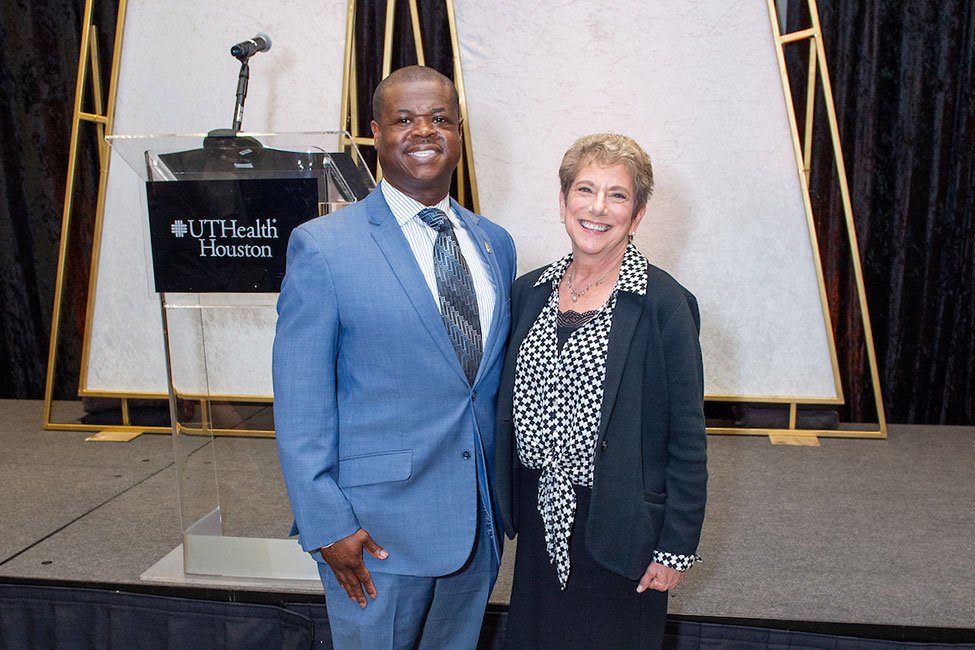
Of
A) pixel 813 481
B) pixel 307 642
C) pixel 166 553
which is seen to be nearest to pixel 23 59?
pixel 166 553

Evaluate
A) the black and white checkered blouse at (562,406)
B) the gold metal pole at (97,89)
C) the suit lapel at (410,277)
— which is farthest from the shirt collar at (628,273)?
the gold metal pole at (97,89)

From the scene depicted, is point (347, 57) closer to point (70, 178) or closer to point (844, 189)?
point (70, 178)

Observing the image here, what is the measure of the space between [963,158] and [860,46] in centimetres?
73

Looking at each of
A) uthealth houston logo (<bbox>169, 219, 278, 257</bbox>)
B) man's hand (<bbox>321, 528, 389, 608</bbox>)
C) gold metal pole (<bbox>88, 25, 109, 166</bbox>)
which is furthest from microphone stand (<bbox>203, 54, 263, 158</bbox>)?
gold metal pole (<bbox>88, 25, 109, 166</bbox>)

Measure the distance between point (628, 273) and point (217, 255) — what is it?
1.29m

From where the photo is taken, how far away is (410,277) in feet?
4.82

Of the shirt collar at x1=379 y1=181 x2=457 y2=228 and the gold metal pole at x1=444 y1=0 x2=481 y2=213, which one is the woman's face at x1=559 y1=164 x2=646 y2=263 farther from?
the gold metal pole at x1=444 y1=0 x2=481 y2=213

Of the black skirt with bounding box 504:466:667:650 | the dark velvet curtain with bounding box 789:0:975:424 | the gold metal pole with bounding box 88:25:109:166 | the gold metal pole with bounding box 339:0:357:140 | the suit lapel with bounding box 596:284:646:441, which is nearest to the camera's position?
the suit lapel with bounding box 596:284:646:441

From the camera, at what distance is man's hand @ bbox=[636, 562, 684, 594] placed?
4.93 feet

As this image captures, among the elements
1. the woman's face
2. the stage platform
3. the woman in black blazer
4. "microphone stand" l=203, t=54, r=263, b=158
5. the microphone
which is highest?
the microphone

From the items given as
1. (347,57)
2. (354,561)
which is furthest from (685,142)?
(354,561)

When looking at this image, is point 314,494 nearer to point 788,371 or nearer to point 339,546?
point 339,546

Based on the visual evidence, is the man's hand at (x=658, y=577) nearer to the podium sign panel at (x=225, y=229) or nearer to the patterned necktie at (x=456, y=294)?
the patterned necktie at (x=456, y=294)

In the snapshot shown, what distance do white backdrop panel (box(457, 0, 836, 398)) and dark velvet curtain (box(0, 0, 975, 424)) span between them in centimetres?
38
